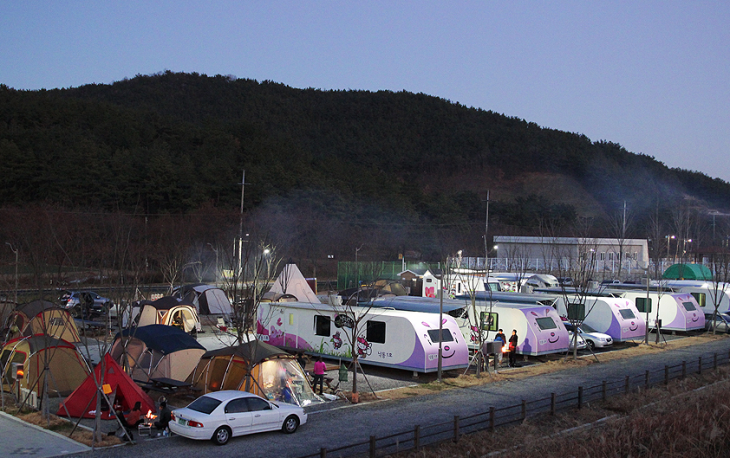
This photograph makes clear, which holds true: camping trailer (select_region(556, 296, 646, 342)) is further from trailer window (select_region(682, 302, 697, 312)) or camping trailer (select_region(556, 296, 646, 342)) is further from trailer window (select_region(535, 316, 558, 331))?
trailer window (select_region(682, 302, 697, 312))

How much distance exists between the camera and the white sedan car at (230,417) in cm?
1237

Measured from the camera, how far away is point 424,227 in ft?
289

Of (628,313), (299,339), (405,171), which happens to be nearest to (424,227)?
(628,313)

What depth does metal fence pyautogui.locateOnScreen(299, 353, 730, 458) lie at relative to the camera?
11.7m

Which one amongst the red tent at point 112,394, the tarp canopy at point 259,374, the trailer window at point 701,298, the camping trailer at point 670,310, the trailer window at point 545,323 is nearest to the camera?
the red tent at point 112,394

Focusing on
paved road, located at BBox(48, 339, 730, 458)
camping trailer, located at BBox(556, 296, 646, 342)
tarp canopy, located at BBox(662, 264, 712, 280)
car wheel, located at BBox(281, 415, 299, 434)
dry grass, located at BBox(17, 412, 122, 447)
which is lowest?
dry grass, located at BBox(17, 412, 122, 447)

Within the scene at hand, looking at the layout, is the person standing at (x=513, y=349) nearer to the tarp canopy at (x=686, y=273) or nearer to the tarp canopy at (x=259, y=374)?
the tarp canopy at (x=259, y=374)

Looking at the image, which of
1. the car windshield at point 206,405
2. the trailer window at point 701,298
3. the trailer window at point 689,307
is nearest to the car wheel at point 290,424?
the car windshield at point 206,405

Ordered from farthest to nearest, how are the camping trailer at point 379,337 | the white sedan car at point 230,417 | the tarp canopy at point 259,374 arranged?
the camping trailer at point 379,337
the tarp canopy at point 259,374
the white sedan car at point 230,417

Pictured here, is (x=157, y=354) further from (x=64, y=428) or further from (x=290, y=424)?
(x=290, y=424)

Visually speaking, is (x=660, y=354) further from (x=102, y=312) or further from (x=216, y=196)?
(x=216, y=196)

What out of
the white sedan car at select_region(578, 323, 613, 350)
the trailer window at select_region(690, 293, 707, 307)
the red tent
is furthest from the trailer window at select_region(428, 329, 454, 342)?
the trailer window at select_region(690, 293, 707, 307)

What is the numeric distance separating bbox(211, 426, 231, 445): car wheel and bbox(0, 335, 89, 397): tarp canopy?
5923 millimetres

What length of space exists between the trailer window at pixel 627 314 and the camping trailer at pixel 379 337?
33.7 ft
